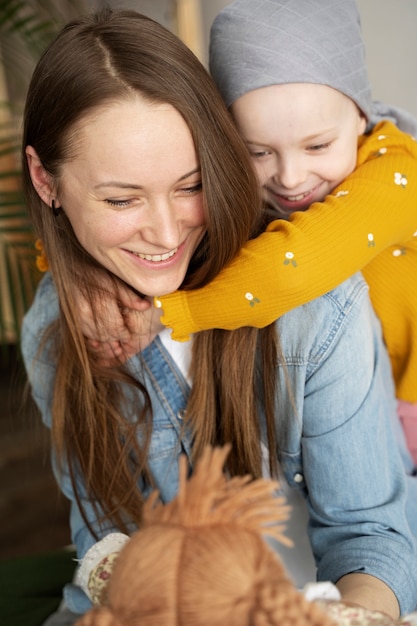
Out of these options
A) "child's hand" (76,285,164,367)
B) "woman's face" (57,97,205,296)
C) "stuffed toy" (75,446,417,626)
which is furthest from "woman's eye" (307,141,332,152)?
"stuffed toy" (75,446,417,626)

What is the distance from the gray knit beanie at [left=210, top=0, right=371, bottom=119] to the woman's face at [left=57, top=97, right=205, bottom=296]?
0.77ft

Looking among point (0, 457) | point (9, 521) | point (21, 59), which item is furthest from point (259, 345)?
point (0, 457)

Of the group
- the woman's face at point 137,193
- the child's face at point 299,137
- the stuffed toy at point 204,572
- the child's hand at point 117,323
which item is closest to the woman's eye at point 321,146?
the child's face at point 299,137

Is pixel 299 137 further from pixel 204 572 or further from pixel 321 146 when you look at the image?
pixel 204 572

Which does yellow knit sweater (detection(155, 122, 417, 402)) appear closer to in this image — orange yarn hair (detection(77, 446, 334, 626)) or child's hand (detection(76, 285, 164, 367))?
child's hand (detection(76, 285, 164, 367))

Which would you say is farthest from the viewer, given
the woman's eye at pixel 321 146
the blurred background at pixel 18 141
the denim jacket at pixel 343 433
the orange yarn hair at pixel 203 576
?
the blurred background at pixel 18 141

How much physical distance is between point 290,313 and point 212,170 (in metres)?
0.25

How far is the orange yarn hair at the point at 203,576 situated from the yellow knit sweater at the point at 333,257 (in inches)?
20.1

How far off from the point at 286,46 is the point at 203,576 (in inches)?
34.2

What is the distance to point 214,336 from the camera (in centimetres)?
118

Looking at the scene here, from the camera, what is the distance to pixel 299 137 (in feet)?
3.82

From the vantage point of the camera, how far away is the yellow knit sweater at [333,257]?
1.04 meters

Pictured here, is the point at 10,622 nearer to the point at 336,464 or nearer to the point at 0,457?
the point at 336,464

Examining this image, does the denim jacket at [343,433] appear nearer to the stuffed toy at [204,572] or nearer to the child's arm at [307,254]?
the child's arm at [307,254]
